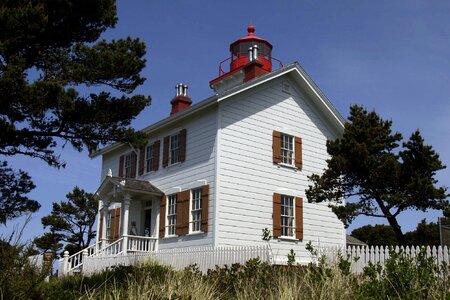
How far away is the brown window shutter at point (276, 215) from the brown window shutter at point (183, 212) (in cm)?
302

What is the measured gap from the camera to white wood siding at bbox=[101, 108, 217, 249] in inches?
664

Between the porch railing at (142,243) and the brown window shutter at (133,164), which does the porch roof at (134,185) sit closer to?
the porch railing at (142,243)

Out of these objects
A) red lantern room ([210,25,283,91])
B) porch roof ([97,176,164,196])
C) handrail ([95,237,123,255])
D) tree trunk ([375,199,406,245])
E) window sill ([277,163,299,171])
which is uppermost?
red lantern room ([210,25,283,91])

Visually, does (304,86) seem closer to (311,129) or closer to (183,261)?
(311,129)

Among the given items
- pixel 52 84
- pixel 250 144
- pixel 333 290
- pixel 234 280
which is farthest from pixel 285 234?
pixel 333 290

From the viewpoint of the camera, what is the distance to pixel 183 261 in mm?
15305

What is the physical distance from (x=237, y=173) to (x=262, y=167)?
3.98ft

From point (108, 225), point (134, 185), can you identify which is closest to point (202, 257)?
point (134, 185)

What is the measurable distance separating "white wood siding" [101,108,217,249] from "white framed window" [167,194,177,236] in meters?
0.28

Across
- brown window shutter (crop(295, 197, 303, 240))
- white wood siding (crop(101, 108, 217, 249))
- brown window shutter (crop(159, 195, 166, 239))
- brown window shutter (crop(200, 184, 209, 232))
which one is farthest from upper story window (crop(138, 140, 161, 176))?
brown window shutter (crop(295, 197, 303, 240))

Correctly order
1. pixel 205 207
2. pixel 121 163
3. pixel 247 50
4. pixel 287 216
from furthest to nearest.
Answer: pixel 247 50, pixel 121 163, pixel 287 216, pixel 205 207

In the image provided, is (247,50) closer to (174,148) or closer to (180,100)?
(180,100)

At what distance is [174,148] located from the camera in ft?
63.0

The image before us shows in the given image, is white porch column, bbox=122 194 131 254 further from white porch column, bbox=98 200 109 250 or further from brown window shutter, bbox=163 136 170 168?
white porch column, bbox=98 200 109 250
